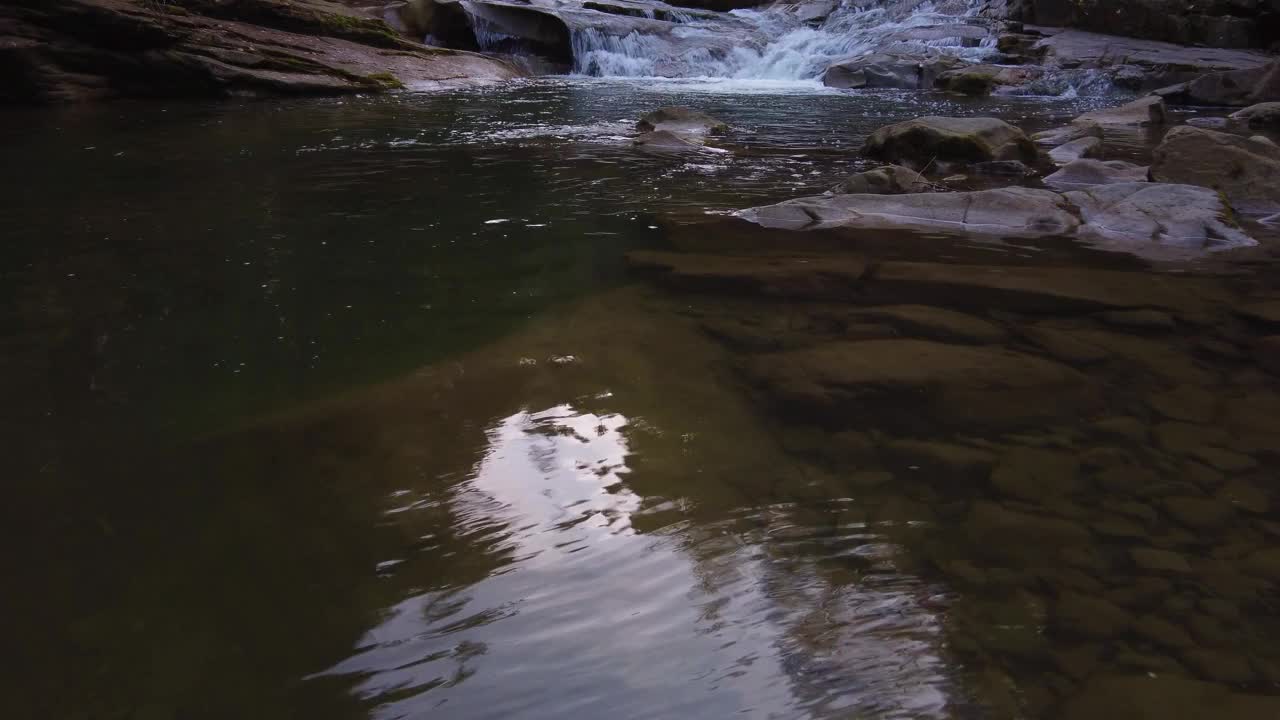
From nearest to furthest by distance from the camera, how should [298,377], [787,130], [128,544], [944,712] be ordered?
[944,712] < [128,544] < [298,377] < [787,130]

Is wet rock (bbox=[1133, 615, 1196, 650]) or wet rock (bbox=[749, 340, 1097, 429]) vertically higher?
wet rock (bbox=[749, 340, 1097, 429])

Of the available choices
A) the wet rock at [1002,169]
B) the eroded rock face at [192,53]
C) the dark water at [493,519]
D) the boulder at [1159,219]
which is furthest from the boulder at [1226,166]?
the eroded rock face at [192,53]

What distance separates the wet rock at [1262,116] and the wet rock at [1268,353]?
384 inches

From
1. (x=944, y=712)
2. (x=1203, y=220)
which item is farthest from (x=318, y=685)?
(x=1203, y=220)

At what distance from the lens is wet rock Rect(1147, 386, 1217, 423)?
2.67 m

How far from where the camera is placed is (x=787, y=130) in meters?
9.88

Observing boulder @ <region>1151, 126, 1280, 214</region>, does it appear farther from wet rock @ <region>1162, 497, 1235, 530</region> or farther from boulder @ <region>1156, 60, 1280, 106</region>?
boulder @ <region>1156, 60, 1280, 106</region>

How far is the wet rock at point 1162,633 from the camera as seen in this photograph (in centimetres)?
168

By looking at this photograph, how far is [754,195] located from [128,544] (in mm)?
5068

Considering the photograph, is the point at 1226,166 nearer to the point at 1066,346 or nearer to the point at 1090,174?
the point at 1090,174

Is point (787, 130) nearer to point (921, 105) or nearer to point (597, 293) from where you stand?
point (921, 105)

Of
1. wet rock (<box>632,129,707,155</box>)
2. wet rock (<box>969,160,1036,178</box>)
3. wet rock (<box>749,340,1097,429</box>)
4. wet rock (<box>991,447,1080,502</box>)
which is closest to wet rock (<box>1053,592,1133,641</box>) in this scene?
wet rock (<box>991,447,1080,502</box>)

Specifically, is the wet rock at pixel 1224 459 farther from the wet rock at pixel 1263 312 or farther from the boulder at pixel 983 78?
the boulder at pixel 983 78

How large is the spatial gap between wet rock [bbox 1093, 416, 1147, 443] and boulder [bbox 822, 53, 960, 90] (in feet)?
48.8
